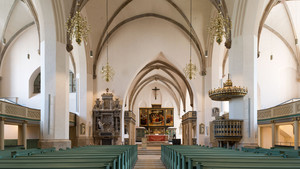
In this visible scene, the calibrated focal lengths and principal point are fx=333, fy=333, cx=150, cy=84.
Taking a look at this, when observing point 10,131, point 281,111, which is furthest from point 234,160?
point 10,131

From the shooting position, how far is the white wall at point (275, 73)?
2303cm

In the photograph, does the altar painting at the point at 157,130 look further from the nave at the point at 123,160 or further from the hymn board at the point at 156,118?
the nave at the point at 123,160

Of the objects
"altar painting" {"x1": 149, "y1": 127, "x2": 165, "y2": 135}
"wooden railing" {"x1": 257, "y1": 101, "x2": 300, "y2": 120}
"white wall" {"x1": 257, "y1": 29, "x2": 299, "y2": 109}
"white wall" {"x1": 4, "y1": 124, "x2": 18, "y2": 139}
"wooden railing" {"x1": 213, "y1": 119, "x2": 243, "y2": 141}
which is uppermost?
"white wall" {"x1": 257, "y1": 29, "x2": 299, "y2": 109}

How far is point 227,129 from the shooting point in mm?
13680

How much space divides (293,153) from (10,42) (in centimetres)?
2033

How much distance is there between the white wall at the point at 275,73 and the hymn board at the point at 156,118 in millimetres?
21680

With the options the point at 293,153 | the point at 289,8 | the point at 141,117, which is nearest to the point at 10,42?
the point at 289,8

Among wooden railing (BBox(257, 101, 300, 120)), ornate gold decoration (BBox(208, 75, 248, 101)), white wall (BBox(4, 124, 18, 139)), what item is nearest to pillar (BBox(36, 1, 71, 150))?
ornate gold decoration (BBox(208, 75, 248, 101))

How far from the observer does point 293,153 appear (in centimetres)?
863

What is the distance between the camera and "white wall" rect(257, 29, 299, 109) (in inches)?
907

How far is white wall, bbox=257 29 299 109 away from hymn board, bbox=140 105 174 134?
2168 centimetres

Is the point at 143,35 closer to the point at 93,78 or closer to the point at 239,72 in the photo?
the point at 93,78

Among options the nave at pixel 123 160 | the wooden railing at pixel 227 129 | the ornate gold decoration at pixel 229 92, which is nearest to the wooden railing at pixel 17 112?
the nave at pixel 123 160

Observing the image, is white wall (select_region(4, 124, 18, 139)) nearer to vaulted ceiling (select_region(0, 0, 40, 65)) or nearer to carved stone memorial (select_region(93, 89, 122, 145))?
vaulted ceiling (select_region(0, 0, 40, 65))
